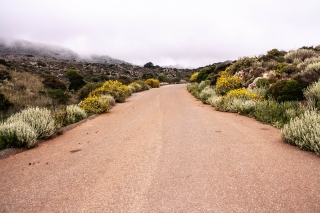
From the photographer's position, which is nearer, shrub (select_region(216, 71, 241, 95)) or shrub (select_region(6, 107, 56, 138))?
shrub (select_region(6, 107, 56, 138))

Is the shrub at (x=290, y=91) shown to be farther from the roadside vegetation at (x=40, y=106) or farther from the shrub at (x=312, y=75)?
the roadside vegetation at (x=40, y=106)

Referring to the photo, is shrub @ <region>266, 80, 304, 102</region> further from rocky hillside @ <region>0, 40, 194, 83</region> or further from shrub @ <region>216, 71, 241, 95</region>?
rocky hillside @ <region>0, 40, 194, 83</region>

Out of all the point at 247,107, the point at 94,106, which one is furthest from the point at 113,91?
the point at 247,107

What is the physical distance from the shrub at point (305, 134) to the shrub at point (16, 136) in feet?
21.6

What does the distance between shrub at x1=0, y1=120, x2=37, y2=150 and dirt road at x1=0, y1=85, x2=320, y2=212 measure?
14.4 inches

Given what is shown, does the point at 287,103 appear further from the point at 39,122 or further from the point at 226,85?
the point at 39,122

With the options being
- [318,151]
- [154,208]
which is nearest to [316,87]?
[318,151]

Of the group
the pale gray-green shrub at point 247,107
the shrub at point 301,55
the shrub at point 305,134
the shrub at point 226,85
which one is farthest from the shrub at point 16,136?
the shrub at point 301,55

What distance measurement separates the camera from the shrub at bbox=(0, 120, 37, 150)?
5.64m

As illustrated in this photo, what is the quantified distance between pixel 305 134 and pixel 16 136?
23.4 ft

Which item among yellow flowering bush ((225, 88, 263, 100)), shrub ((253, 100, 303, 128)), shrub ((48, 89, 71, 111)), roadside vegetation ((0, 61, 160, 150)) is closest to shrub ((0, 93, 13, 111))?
roadside vegetation ((0, 61, 160, 150))

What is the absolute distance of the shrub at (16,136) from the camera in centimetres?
564

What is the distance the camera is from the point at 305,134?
4941 millimetres

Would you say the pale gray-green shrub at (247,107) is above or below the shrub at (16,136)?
above
